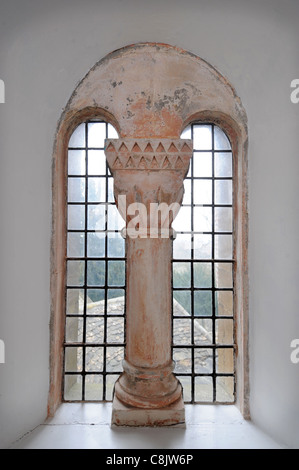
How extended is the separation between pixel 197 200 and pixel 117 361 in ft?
5.20

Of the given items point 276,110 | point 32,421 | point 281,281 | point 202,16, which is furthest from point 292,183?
point 32,421

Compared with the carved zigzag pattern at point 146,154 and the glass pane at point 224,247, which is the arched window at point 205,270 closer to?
the glass pane at point 224,247

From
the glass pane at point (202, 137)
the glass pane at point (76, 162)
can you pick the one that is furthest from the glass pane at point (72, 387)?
the glass pane at point (202, 137)

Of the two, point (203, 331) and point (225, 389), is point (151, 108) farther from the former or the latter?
point (225, 389)

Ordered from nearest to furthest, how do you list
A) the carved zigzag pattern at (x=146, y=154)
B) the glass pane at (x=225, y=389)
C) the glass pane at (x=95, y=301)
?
1. the carved zigzag pattern at (x=146, y=154)
2. the glass pane at (x=225, y=389)
3. the glass pane at (x=95, y=301)

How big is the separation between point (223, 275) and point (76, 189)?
1.50 meters

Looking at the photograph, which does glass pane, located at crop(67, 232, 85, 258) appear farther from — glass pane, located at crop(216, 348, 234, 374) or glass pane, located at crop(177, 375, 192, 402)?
glass pane, located at crop(216, 348, 234, 374)

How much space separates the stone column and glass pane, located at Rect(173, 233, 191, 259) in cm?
34

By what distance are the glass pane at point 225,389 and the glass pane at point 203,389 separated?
6cm

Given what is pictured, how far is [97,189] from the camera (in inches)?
100.0

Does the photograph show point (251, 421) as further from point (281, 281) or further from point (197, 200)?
point (197, 200)

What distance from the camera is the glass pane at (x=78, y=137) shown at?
8.31 feet

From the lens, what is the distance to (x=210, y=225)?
2.54 meters

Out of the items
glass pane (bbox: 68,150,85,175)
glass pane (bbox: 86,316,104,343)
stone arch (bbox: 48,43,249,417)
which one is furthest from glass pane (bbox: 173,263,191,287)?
glass pane (bbox: 68,150,85,175)
